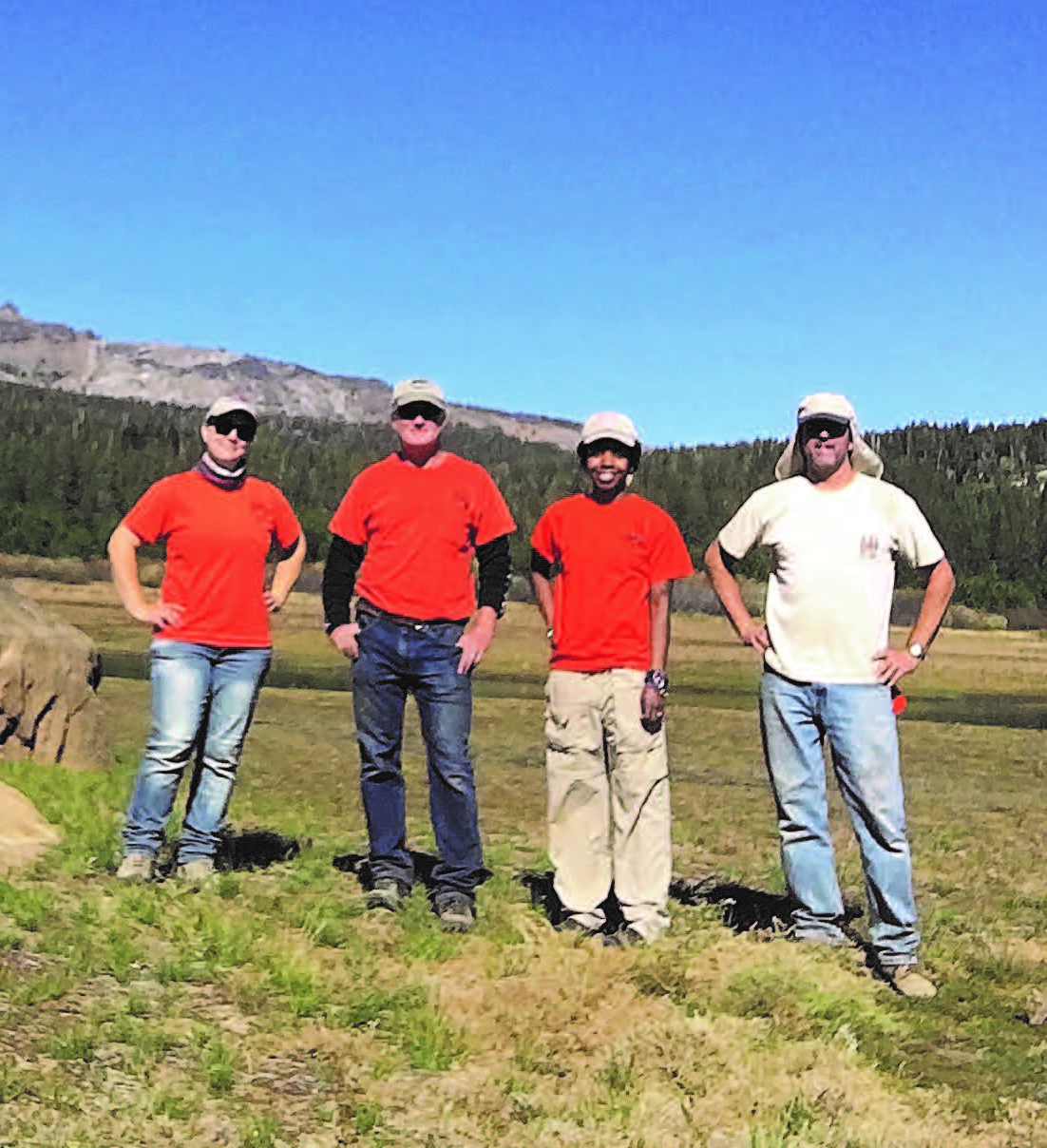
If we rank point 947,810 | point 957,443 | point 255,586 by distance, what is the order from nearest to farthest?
point 255,586
point 947,810
point 957,443

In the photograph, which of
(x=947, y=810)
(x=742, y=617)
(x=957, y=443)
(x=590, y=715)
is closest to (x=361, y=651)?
(x=590, y=715)

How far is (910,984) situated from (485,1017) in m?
2.06

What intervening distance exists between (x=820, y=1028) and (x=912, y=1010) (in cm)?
64

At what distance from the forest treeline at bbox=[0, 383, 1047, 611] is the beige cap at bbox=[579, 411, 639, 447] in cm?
6984

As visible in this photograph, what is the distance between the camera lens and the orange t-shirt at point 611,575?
6562mm

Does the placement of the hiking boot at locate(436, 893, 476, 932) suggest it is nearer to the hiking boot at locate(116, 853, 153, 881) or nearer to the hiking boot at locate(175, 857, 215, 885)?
the hiking boot at locate(175, 857, 215, 885)

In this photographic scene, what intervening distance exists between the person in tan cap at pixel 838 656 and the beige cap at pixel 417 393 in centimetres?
167

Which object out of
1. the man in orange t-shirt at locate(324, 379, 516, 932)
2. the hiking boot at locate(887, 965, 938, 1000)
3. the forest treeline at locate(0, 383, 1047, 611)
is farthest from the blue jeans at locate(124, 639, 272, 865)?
the forest treeline at locate(0, 383, 1047, 611)

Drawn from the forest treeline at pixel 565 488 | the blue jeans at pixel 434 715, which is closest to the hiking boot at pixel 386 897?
the blue jeans at pixel 434 715

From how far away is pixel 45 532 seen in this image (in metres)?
94.0

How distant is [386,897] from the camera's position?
6879 mm

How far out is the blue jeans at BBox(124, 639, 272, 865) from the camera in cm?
707

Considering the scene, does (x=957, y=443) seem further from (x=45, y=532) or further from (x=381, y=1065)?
(x=381, y=1065)

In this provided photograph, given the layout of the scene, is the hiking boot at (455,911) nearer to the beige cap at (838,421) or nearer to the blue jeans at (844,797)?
the blue jeans at (844,797)
